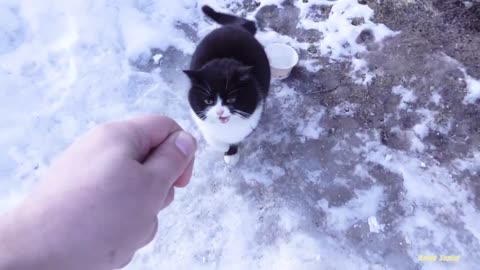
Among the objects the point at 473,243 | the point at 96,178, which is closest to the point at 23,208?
the point at 96,178

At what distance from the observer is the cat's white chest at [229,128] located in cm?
222

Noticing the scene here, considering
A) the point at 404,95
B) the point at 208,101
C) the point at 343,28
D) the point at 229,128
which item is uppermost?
the point at 208,101

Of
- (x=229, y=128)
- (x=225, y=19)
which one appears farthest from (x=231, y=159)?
(x=225, y=19)

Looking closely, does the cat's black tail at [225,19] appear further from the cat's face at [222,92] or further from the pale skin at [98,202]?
the pale skin at [98,202]

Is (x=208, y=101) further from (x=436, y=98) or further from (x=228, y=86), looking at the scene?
(x=436, y=98)

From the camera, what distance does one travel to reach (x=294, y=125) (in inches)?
108

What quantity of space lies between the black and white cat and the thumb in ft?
2.57

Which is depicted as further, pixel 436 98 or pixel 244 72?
pixel 436 98

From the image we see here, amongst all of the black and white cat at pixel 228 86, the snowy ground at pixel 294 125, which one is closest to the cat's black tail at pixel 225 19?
the snowy ground at pixel 294 125

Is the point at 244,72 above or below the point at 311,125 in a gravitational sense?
above

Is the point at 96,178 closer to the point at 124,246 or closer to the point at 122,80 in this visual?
the point at 124,246

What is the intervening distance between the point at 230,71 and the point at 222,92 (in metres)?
0.13

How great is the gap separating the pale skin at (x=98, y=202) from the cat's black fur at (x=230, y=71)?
83 centimetres

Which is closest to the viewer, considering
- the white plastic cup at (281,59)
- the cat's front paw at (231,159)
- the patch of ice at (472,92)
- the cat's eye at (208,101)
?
the cat's eye at (208,101)
